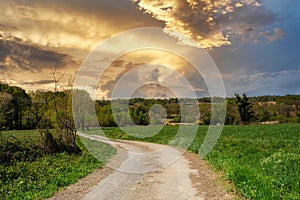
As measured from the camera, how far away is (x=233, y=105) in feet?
332

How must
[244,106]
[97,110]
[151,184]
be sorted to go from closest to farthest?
[151,184], [97,110], [244,106]

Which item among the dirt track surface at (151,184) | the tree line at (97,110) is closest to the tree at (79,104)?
the tree line at (97,110)

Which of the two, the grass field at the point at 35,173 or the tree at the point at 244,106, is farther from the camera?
the tree at the point at 244,106

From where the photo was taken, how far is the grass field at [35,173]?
36.0 ft

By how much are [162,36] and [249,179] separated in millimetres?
12884

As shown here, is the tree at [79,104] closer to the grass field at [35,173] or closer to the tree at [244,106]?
the grass field at [35,173]

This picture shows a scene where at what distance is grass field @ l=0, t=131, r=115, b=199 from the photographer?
10977 millimetres

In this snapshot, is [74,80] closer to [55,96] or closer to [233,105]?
[55,96]

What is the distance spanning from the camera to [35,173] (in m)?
14.0

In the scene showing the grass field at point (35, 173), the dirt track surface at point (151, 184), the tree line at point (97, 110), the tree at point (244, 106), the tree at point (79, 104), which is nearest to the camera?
the dirt track surface at point (151, 184)

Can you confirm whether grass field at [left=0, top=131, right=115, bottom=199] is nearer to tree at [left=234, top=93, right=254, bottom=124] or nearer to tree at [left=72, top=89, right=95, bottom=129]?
tree at [left=72, top=89, right=95, bottom=129]

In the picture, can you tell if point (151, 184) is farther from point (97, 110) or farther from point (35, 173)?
point (97, 110)

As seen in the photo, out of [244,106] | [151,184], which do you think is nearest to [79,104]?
[151,184]

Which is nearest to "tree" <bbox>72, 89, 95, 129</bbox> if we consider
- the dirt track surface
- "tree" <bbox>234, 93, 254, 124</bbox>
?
the dirt track surface
